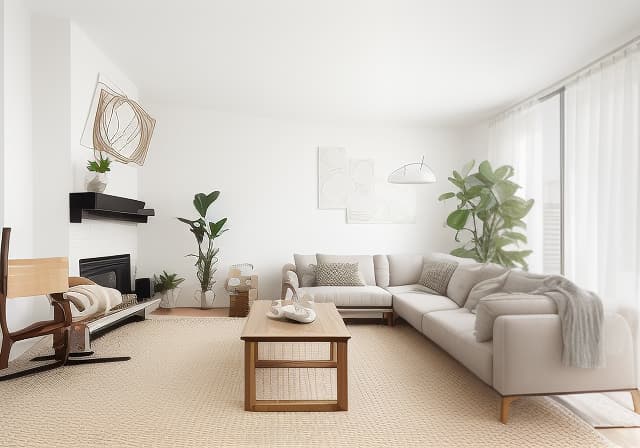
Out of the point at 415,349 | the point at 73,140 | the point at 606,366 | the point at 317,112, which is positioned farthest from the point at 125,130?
the point at 606,366

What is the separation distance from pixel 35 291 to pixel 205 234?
3.10 meters

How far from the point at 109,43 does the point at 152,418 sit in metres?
3.57

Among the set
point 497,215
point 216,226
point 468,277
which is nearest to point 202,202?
point 216,226

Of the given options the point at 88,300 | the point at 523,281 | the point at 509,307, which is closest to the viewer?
the point at 509,307

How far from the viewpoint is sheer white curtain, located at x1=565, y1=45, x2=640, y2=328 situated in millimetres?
3805

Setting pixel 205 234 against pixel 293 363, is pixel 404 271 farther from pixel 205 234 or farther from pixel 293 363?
pixel 293 363

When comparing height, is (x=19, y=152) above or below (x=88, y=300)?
above

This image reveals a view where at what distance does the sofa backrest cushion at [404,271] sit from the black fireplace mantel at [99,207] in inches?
126

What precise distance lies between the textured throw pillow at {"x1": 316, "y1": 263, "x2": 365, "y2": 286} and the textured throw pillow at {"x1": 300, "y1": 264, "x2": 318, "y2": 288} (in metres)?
0.10

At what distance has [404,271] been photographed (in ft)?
19.8

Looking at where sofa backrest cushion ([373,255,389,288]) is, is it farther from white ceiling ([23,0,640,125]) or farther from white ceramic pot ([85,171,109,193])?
white ceramic pot ([85,171,109,193])

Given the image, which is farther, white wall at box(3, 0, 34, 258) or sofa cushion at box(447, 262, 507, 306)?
sofa cushion at box(447, 262, 507, 306)

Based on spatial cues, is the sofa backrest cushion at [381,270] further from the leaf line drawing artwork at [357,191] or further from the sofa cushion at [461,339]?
the sofa cushion at [461,339]

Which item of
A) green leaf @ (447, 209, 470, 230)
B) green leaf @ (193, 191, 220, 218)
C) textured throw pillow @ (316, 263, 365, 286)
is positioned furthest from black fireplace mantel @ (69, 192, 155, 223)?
green leaf @ (447, 209, 470, 230)
